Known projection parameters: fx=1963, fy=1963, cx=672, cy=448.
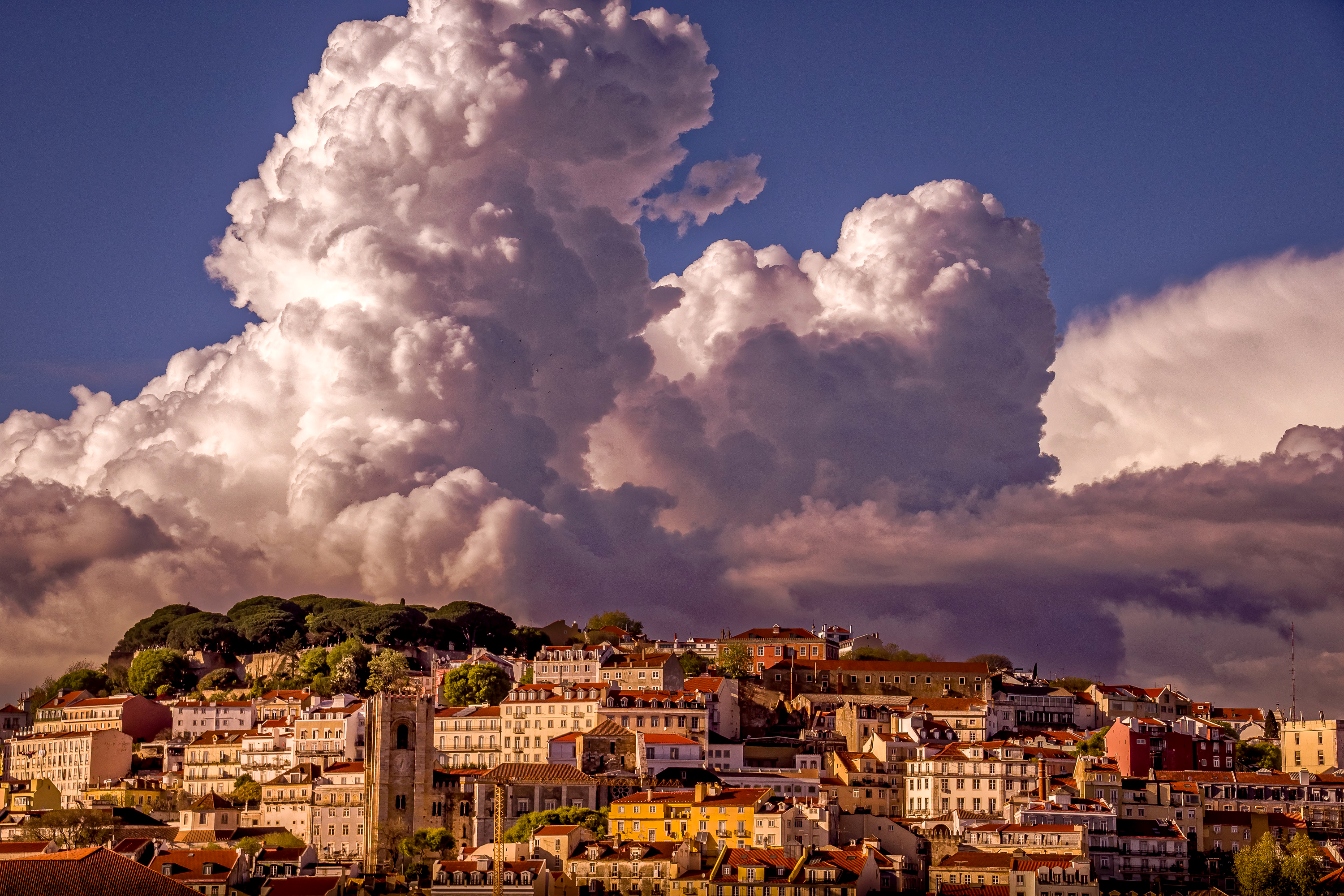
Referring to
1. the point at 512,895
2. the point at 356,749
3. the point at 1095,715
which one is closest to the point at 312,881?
→ the point at 512,895

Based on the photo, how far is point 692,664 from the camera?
112m

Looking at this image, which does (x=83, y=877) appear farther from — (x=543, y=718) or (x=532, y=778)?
(x=543, y=718)

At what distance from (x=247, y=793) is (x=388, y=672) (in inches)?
732

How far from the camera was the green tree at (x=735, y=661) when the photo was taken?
367ft

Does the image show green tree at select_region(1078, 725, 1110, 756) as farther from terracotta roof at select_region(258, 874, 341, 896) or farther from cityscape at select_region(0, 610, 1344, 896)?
terracotta roof at select_region(258, 874, 341, 896)

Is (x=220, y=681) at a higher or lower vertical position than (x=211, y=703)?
higher

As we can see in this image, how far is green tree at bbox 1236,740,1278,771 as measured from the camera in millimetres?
100125

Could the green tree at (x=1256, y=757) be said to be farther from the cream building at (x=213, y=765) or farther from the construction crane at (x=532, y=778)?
the cream building at (x=213, y=765)

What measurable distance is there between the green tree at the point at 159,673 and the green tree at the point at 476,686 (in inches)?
827

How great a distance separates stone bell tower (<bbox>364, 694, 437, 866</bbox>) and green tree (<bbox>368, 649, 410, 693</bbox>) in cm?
1982

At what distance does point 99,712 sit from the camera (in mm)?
107875

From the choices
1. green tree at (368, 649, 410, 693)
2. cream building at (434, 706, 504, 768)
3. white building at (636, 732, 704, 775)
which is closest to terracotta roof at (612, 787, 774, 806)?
white building at (636, 732, 704, 775)

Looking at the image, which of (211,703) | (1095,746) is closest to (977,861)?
(1095,746)

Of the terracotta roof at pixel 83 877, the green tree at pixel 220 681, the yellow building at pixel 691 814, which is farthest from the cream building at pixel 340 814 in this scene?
the green tree at pixel 220 681
